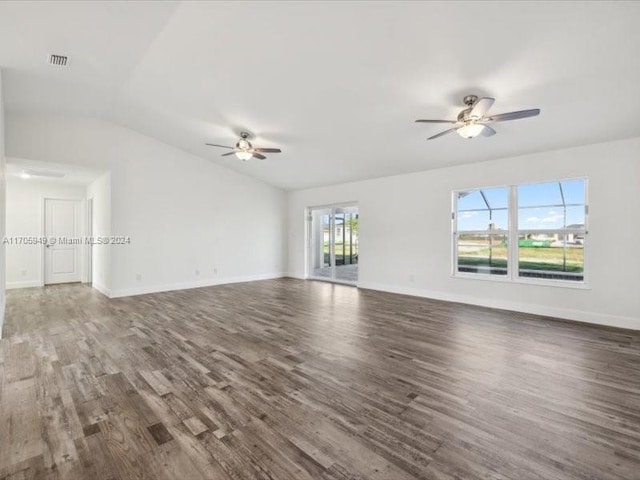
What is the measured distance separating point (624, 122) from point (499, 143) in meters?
1.34

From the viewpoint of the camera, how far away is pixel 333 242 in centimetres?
819

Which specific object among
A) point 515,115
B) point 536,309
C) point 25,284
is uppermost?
point 515,115

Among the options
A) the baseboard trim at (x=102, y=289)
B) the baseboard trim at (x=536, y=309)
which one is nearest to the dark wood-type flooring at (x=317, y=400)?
the baseboard trim at (x=536, y=309)

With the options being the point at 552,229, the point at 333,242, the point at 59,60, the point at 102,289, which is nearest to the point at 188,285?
the point at 102,289

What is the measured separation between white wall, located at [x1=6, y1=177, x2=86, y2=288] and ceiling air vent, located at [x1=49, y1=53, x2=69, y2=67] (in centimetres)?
487

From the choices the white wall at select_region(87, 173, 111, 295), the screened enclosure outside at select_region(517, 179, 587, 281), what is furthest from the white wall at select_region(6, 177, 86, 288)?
the screened enclosure outside at select_region(517, 179, 587, 281)

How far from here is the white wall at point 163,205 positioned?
5457 mm

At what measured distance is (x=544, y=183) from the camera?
4.80m

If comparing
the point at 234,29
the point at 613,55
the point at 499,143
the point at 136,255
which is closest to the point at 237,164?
the point at 136,255

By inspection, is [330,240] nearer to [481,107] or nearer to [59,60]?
[481,107]

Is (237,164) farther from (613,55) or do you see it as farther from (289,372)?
(613,55)

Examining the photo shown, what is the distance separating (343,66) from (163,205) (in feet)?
16.3

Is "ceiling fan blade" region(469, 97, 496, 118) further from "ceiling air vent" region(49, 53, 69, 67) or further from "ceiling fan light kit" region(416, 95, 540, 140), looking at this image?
"ceiling air vent" region(49, 53, 69, 67)

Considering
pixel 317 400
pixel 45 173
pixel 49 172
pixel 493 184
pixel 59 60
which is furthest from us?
pixel 45 173
